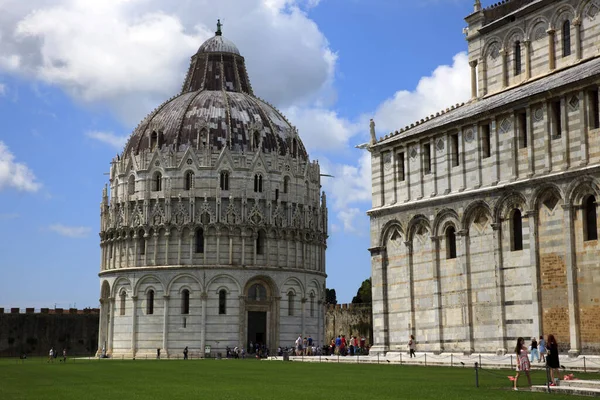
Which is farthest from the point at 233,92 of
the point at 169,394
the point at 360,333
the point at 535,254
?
the point at 169,394

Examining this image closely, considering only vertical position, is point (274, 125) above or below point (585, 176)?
above

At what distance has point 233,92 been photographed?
316 ft

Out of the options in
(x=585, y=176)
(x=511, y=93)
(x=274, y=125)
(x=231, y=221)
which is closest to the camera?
(x=585, y=176)

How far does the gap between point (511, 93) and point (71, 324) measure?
6929 cm

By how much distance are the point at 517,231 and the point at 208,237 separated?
48603 mm

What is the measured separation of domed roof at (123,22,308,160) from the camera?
297 feet

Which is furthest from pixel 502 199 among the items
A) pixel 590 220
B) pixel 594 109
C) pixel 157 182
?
pixel 157 182

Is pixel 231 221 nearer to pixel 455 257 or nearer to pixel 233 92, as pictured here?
pixel 233 92

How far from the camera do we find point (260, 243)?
89625 mm

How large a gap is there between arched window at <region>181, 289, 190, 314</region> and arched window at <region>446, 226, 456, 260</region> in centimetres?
4509

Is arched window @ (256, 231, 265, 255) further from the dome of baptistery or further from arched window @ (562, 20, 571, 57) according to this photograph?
arched window @ (562, 20, 571, 57)

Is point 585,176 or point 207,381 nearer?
point 207,381

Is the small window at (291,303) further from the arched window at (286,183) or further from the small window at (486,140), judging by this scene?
the small window at (486,140)

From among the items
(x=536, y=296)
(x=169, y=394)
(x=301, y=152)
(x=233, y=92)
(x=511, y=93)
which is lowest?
(x=169, y=394)
